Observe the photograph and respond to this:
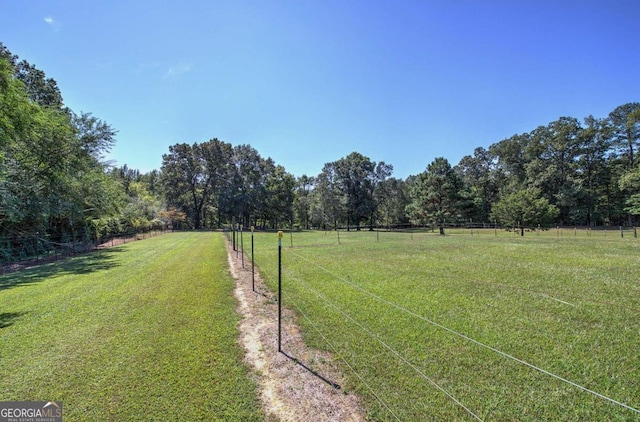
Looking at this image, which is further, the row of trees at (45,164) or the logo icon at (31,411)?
the row of trees at (45,164)

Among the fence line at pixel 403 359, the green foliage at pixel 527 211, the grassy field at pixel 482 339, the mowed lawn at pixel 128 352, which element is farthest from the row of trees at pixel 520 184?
the mowed lawn at pixel 128 352

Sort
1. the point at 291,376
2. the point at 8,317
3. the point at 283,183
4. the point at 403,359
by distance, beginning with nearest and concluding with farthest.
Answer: the point at 291,376 < the point at 403,359 < the point at 8,317 < the point at 283,183

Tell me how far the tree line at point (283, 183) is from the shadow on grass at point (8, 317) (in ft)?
24.6

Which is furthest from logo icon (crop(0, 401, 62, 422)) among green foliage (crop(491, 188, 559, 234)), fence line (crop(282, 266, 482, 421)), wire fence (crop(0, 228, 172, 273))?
green foliage (crop(491, 188, 559, 234))

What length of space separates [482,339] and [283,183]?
52.5m

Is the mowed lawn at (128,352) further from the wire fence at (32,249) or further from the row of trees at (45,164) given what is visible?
the wire fence at (32,249)

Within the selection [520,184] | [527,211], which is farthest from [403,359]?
[520,184]

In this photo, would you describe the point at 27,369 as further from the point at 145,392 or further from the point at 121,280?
the point at 121,280

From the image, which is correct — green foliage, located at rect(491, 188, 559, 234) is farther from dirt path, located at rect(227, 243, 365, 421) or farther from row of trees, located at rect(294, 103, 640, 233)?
dirt path, located at rect(227, 243, 365, 421)

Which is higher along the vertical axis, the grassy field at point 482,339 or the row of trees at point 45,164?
the row of trees at point 45,164

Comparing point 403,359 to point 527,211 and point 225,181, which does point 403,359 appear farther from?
point 225,181

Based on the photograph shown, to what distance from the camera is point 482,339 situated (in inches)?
180

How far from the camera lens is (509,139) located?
55.7 metres

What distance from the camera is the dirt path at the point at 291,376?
9.57 ft
